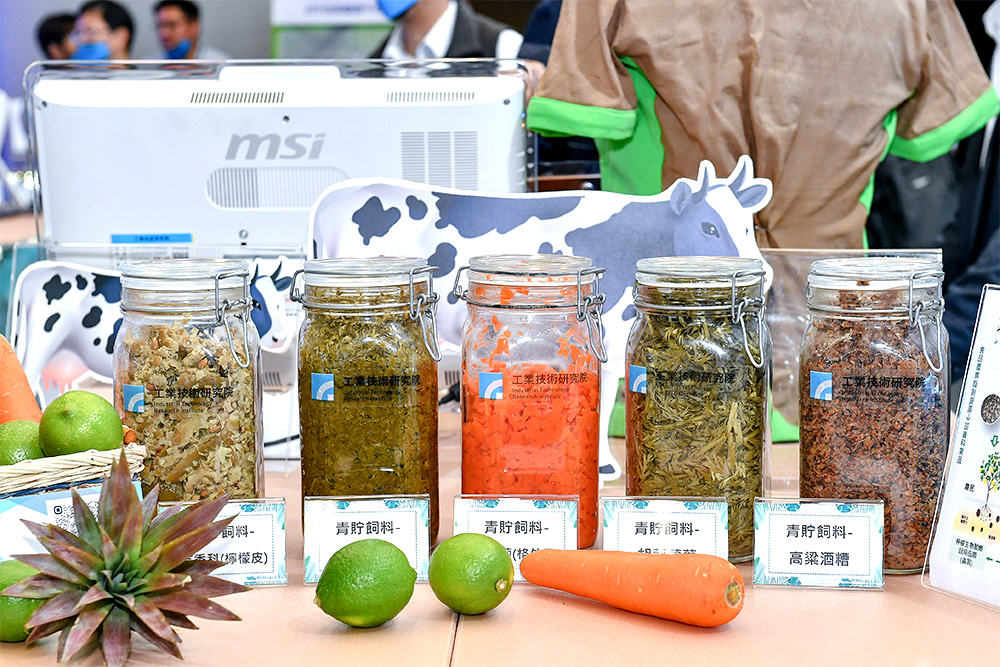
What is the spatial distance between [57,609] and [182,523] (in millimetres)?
119

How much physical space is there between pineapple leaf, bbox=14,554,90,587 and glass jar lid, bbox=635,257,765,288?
602mm

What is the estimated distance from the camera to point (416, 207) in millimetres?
1349

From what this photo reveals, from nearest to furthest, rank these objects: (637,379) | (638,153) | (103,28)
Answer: (637,379) < (638,153) < (103,28)

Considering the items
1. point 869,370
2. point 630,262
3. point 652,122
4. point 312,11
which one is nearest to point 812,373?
point 869,370

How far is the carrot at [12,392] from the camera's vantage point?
1.11 metres

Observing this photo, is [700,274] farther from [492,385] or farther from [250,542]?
[250,542]

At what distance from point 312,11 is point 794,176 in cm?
318

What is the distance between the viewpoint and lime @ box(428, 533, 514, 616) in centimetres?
93

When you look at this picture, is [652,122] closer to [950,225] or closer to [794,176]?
[794,176]

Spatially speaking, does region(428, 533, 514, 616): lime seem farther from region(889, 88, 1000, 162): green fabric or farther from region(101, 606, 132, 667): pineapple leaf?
region(889, 88, 1000, 162): green fabric

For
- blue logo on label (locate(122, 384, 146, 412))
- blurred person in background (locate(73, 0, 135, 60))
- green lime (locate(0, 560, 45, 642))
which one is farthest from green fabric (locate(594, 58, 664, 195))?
blurred person in background (locate(73, 0, 135, 60))

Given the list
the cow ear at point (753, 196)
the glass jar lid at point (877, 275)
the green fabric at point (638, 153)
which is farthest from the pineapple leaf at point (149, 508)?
the green fabric at point (638, 153)

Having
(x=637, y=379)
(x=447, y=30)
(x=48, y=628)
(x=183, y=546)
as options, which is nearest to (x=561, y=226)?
(x=637, y=379)

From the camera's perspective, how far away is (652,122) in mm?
1641
